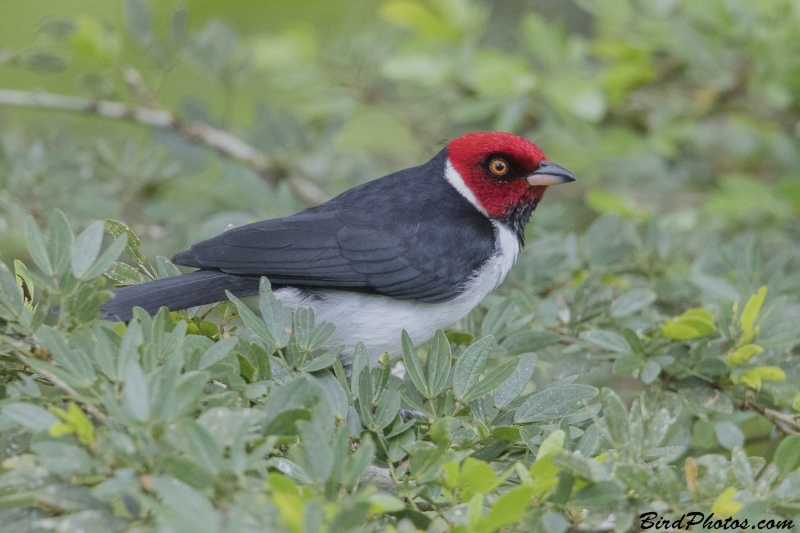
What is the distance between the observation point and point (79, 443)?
1.54 meters

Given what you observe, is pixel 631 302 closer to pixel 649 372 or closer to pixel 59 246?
pixel 649 372

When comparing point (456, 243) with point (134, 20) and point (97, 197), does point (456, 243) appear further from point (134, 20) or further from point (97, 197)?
point (134, 20)

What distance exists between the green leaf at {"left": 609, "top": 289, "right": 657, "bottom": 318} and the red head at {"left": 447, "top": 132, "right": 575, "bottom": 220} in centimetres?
67

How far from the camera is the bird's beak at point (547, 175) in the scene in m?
3.46

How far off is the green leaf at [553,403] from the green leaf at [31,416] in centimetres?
119

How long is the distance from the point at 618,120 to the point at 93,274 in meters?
4.34

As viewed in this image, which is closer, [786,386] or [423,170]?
[786,386]

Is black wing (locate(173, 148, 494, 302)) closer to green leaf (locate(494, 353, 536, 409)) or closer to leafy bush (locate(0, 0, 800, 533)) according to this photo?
leafy bush (locate(0, 0, 800, 533))

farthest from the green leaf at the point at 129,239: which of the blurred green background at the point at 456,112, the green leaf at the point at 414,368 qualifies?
the blurred green background at the point at 456,112

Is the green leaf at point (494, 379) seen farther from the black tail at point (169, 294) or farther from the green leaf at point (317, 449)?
the black tail at point (169, 294)

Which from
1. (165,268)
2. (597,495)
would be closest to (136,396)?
(597,495)

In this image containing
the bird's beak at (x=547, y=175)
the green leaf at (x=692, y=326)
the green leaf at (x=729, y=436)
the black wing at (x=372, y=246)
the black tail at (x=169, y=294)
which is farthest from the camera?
the bird's beak at (x=547, y=175)

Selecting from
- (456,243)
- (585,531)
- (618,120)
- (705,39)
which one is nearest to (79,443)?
(585,531)

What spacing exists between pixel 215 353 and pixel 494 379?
0.77 m
